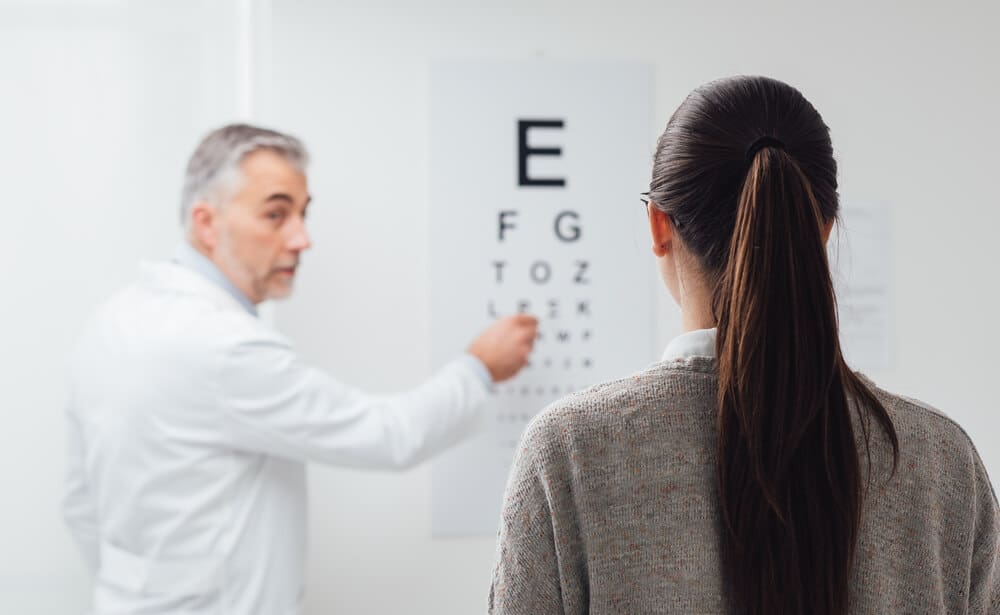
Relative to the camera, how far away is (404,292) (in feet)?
5.46

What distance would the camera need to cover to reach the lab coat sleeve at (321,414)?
1.32 m

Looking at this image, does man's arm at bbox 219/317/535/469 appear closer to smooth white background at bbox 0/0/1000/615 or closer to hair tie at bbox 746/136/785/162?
smooth white background at bbox 0/0/1000/615

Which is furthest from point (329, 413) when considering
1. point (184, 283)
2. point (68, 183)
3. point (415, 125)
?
point (68, 183)

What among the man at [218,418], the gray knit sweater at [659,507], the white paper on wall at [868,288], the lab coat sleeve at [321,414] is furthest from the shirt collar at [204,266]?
the white paper on wall at [868,288]

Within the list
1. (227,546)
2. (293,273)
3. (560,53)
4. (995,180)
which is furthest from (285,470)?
(995,180)

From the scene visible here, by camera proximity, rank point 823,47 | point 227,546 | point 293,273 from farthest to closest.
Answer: point 823,47
point 293,273
point 227,546

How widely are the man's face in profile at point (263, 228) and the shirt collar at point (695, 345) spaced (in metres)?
0.96

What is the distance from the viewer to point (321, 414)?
135cm

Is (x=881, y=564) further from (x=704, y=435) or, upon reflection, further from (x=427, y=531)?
(x=427, y=531)

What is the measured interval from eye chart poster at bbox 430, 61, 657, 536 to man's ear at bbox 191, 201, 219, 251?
400mm

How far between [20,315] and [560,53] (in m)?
1.09

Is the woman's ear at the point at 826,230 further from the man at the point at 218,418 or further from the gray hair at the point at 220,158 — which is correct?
the gray hair at the point at 220,158

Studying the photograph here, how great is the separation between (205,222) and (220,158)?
0.11 metres

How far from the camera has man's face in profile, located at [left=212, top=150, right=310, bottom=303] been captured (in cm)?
144
